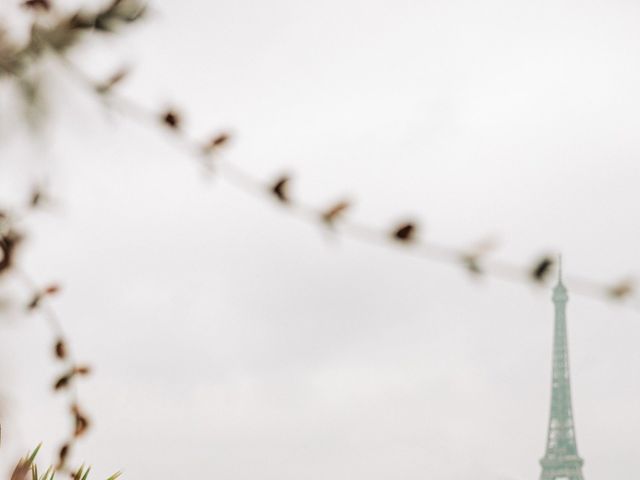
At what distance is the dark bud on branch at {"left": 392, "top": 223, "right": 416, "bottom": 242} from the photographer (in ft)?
11.8

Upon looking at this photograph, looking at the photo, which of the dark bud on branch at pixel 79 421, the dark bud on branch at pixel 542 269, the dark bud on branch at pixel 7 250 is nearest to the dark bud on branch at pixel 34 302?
the dark bud on branch at pixel 7 250

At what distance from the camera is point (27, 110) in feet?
14.4

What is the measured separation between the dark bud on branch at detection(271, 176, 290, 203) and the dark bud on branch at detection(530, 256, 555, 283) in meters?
0.63

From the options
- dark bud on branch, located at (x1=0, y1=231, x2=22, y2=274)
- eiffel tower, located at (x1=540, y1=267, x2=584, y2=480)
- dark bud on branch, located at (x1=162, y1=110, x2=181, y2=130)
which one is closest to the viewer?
dark bud on branch, located at (x1=162, y1=110, x2=181, y2=130)

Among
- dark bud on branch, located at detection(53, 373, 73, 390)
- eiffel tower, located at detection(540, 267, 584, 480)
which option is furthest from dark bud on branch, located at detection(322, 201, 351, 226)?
eiffel tower, located at detection(540, 267, 584, 480)

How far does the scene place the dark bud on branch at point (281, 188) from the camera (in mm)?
3633

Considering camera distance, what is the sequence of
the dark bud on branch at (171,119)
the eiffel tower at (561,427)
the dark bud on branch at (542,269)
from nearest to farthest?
the dark bud on branch at (542,269) < the dark bud on branch at (171,119) < the eiffel tower at (561,427)

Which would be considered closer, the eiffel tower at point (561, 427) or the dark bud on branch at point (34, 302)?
the dark bud on branch at point (34, 302)

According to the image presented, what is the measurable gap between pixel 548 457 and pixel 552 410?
14.1ft

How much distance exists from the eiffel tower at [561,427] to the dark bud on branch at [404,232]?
4357 inches

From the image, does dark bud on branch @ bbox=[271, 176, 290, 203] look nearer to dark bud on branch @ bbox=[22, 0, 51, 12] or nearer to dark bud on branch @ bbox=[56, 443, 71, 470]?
dark bud on branch @ bbox=[22, 0, 51, 12]

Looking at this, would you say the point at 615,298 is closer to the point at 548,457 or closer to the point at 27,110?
the point at 27,110

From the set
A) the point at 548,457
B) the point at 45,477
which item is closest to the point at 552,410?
the point at 548,457

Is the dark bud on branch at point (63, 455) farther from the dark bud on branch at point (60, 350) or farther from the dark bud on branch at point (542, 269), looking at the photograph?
the dark bud on branch at point (542, 269)
